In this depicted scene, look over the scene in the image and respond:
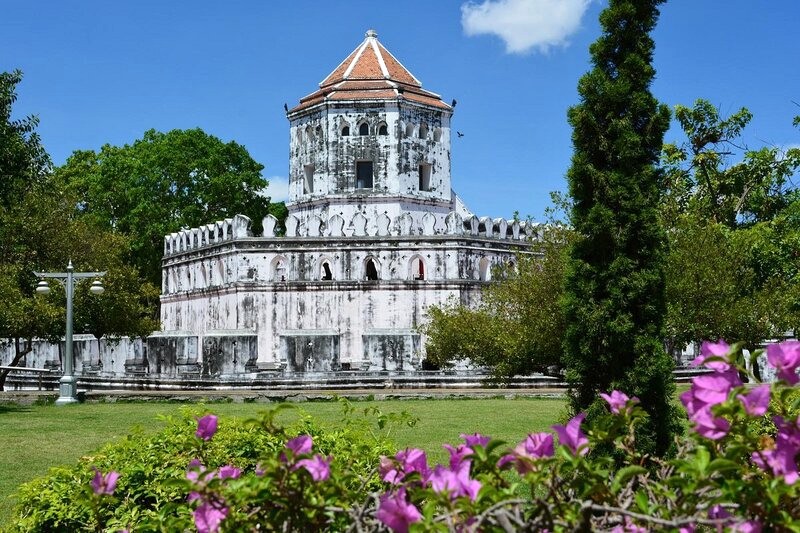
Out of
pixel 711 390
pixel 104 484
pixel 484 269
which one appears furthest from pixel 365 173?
pixel 711 390

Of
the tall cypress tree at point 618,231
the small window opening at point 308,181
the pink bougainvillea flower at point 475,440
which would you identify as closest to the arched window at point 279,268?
the small window opening at point 308,181

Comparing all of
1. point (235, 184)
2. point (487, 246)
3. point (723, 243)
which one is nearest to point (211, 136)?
point (235, 184)

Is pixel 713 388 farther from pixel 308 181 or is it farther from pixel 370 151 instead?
pixel 308 181

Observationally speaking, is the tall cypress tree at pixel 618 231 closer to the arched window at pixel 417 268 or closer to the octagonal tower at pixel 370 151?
the arched window at pixel 417 268

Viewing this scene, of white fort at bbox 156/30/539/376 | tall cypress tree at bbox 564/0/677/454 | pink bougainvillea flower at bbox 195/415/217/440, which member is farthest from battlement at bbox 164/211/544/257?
pink bougainvillea flower at bbox 195/415/217/440

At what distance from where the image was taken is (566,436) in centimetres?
304

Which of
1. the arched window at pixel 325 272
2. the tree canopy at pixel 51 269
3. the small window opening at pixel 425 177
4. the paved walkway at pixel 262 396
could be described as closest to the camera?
the paved walkway at pixel 262 396

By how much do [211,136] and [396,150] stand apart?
14.8m

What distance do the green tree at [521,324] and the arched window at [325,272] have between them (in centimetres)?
993

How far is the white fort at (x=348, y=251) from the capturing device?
30.7 m

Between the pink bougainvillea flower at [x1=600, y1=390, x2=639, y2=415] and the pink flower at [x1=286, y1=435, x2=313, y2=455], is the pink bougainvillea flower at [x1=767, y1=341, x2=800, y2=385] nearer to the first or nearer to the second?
the pink bougainvillea flower at [x1=600, y1=390, x2=639, y2=415]

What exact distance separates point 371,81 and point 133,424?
2452 centimetres

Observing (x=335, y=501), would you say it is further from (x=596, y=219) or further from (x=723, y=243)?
(x=723, y=243)

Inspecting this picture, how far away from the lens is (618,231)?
10500mm
